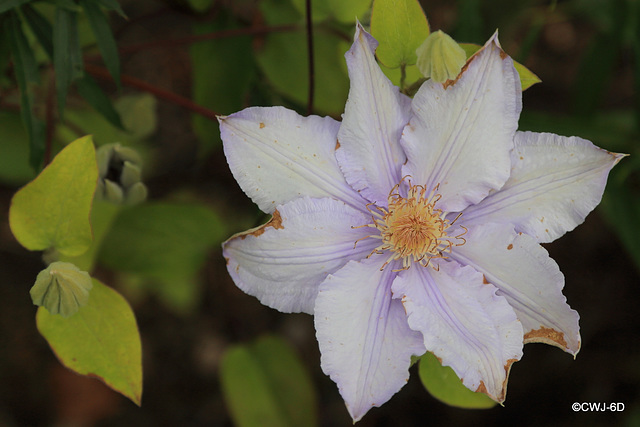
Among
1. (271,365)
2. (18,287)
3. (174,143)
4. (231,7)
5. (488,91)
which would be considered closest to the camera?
(488,91)

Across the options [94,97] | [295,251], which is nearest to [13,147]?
[94,97]

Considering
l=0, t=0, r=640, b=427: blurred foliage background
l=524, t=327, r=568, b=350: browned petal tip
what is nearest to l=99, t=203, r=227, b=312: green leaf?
l=0, t=0, r=640, b=427: blurred foliage background

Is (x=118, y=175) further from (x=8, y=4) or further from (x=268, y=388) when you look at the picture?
(x=268, y=388)

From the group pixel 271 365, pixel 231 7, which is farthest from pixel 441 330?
pixel 231 7

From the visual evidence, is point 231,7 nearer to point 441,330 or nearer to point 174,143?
point 174,143

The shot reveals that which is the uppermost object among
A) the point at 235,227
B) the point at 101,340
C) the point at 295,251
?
the point at 295,251
